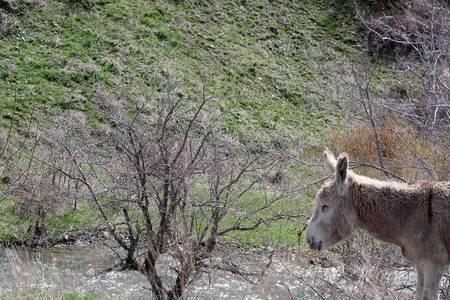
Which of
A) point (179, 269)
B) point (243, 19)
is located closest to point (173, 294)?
point (179, 269)

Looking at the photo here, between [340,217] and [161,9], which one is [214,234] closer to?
[340,217]

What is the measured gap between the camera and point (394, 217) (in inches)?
281

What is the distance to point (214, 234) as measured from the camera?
947cm

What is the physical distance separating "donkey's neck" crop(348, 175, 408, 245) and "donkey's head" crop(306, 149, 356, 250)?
0.08 m

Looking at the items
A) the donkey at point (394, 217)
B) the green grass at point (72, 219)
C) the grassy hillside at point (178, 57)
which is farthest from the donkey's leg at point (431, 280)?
Result: the grassy hillside at point (178, 57)

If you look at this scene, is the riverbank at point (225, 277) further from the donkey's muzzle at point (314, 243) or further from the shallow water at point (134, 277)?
the donkey's muzzle at point (314, 243)

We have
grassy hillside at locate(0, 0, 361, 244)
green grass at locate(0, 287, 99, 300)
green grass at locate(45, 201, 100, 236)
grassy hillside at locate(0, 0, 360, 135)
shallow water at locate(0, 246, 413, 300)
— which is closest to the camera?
green grass at locate(0, 287, 99, 300)

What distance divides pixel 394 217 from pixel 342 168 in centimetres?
64

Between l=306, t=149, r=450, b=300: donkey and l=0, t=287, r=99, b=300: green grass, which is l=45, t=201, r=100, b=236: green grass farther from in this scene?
l=306, t=149, r=450, b=300: donkey

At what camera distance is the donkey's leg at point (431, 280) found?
674 cm

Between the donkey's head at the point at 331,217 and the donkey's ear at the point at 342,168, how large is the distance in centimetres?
3

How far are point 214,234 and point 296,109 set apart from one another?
15850mm

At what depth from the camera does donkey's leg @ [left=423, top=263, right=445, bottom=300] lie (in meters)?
6.74

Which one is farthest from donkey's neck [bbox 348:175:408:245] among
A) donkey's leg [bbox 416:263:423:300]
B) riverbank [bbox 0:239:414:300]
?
Answer: riverbank [bbox 0:239:414:300]
